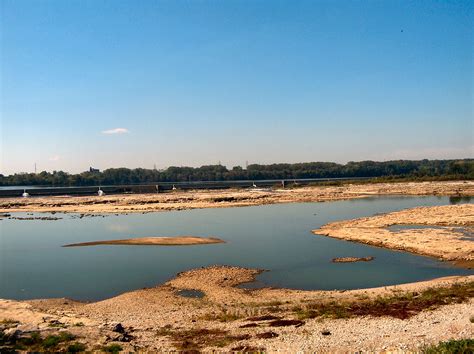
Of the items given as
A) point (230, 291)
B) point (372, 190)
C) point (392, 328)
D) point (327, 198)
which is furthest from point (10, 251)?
point (372, 190)

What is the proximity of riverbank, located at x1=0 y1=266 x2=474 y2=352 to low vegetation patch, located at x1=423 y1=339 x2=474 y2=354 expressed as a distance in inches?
41.1

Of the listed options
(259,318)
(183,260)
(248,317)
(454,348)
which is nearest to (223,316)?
(248,317)

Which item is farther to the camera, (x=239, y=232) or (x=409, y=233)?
(x=239, y=232)

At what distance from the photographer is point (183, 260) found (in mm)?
33844

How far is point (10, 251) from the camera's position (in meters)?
40.8

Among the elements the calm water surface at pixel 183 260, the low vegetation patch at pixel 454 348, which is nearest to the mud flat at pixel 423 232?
the calm water surface at pixel 183 260

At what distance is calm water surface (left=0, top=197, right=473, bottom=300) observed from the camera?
1026 inches

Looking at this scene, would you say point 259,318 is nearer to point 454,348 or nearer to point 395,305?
point 395,305

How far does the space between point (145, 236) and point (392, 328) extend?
117ft

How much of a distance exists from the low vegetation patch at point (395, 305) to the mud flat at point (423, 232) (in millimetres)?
9752

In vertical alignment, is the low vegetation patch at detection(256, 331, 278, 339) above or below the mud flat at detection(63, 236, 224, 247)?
above

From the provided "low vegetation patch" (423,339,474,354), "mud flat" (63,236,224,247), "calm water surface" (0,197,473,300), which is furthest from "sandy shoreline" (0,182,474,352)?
"mud flat" (63,236,224,247)

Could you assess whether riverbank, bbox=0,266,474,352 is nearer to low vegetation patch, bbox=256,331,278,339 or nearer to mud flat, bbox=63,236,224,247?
low vegetation patch, bbox=256,331,278,339

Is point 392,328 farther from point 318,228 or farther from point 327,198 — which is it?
point 327,198
